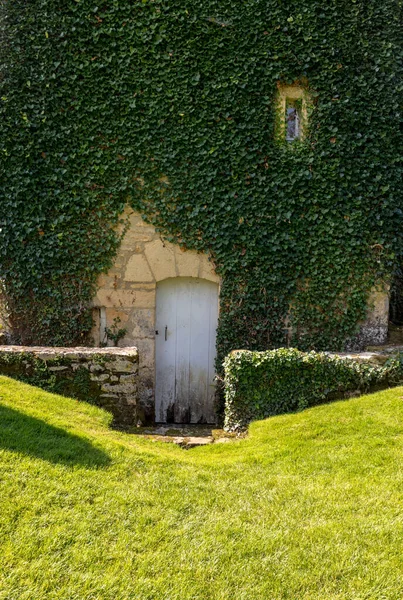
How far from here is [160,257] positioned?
6816 millimetres

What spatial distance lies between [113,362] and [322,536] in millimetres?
3317

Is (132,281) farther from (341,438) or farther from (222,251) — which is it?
(341,438)

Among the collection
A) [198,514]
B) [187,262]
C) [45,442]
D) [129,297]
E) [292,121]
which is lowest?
[198,514]

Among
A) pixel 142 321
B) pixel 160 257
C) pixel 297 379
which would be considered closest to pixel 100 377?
pixel 142 321

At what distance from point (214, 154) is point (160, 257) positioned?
177 cm

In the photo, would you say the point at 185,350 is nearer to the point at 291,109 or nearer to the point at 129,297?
the point at 129,297

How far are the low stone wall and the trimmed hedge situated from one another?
4.63 ft

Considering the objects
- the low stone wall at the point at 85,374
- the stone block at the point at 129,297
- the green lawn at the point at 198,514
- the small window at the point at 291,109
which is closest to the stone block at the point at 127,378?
the low stone wall at the point at 85,374

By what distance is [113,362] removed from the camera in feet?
18.1

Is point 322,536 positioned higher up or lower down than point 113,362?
lower down

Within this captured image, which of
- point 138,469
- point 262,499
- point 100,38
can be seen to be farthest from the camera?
point 100,38

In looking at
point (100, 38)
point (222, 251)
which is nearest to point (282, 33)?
point (100, 38)

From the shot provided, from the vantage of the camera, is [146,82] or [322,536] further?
[146,82]

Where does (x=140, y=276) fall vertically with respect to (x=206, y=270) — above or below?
below
